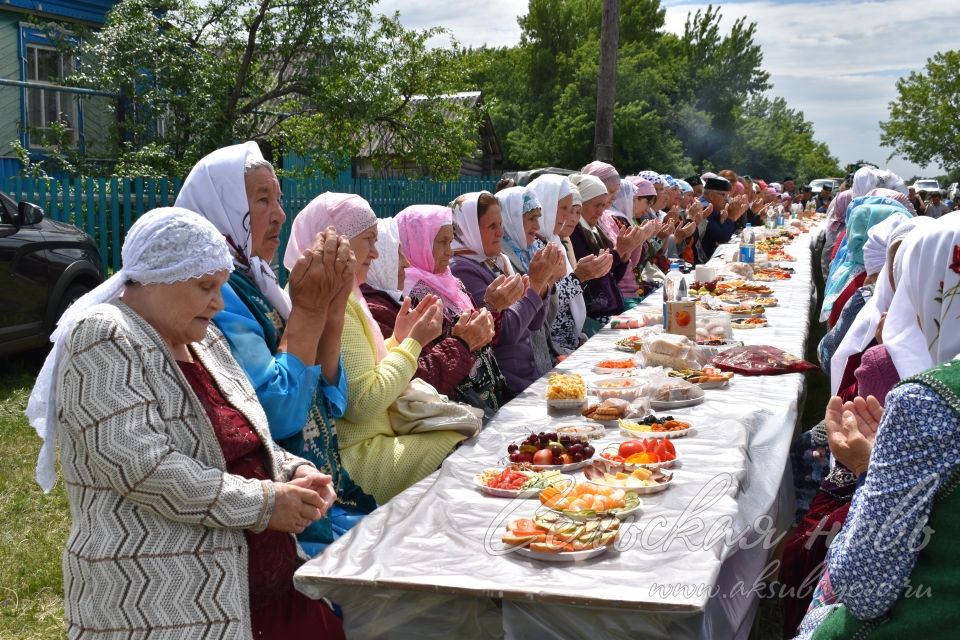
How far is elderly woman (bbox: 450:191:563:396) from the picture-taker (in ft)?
16.3

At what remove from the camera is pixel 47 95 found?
14.0 m

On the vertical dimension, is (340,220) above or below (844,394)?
above

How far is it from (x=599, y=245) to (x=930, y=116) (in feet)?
167

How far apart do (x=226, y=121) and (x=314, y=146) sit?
133cm

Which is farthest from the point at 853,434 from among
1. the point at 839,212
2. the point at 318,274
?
the point at 839,212

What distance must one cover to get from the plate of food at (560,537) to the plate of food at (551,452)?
519 mm

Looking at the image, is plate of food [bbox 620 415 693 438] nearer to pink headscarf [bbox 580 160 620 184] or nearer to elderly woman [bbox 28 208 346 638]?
elderly woman [bbox 28 208 346 638]

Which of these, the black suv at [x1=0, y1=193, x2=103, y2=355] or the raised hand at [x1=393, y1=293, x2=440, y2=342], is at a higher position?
the raised hand at [x1=393, y1=293, x2=440, y2=342]

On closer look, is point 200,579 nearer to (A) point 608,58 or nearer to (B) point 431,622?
(B) point 431,622

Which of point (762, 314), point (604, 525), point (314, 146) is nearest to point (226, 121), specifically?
point (314, 146)

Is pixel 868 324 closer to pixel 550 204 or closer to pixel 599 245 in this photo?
pixel 550 204

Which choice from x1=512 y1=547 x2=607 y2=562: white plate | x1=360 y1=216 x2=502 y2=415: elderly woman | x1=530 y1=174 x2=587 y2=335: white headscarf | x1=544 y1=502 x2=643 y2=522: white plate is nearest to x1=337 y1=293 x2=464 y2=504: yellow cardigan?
x1=360 y1=216 x2=502 y2=415: elderly woman

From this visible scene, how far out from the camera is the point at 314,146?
1373 centimetres

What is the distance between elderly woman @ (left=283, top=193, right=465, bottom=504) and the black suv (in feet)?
14.5
